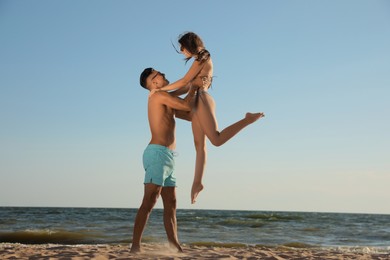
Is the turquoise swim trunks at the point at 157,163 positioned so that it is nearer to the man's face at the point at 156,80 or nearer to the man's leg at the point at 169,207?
the man's leg at the point at 169,207

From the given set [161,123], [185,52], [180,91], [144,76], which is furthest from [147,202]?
[185,52]

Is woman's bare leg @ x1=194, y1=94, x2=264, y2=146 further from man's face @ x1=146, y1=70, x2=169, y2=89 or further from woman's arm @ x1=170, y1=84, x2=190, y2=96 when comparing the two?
man's face @ x1=146, y1=70, x2=169, y2=89

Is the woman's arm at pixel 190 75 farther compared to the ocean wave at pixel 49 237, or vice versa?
the ocean wave at pixel 49 237

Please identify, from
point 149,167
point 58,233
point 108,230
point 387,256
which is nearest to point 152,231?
point 108,230

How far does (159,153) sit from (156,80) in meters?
0.75

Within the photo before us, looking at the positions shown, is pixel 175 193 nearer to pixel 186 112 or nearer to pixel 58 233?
pixel 186 112

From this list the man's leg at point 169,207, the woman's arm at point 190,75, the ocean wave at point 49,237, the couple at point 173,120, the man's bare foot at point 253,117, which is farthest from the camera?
the ocean wave at point 49,237

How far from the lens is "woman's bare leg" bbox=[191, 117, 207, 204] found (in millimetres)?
4426

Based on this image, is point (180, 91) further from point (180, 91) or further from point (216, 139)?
point (216, 139)

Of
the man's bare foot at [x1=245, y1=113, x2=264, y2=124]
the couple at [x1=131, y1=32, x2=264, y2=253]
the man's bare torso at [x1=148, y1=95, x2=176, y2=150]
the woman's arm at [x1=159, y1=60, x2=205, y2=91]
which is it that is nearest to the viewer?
the man's bare foot at [x1=245, y1=113, x2=264, y2=124]

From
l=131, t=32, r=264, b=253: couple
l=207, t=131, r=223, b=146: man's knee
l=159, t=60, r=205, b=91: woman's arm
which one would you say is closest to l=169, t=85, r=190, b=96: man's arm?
l=131, t=32, r=264, b=253: couple

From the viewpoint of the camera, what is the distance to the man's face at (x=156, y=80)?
15.4 feet

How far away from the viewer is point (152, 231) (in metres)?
13.8

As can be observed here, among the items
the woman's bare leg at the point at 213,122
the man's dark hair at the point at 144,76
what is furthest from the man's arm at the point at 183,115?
the man's dark hair at the point at 144,76
